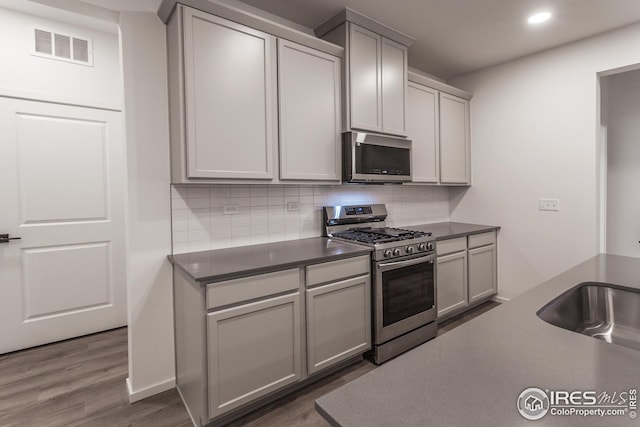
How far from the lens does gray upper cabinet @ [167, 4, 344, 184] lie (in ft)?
6.34

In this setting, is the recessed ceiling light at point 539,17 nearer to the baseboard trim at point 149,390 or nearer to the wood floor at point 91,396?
the wood floor at point 91,396

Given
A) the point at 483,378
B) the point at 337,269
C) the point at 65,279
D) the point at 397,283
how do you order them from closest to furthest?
the point at 483,378 → the point at 337,269 → the point at 397,283 → the point at 65,279

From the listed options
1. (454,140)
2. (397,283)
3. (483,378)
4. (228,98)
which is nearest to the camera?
(483,378)

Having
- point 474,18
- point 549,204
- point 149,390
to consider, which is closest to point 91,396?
point 149,390

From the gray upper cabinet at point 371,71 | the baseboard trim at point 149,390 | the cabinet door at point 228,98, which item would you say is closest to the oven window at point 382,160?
the gray upper cabinet at point 371,71

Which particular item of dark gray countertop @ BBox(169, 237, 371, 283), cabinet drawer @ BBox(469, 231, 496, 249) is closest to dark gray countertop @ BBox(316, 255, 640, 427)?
dark gray countertop @ BBox(169, 237, 371, 283)

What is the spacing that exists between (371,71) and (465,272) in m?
2.15

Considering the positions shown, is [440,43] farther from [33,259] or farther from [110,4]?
[33,259]

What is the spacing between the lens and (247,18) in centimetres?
206

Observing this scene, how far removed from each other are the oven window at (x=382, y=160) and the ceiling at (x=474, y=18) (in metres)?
1.03

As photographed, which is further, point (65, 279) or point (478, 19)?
point (65, 279)

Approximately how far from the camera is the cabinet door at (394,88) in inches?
110

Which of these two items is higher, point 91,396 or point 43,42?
point 43,42

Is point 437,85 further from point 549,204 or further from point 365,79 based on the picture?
point 549,204
